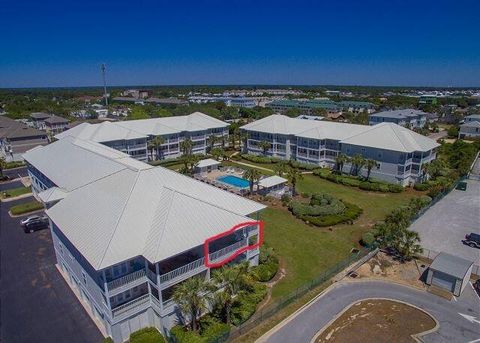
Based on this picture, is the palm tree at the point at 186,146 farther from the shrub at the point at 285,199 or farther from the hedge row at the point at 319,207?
the hedge row at the point at 319,207

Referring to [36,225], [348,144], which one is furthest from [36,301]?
[348,144]

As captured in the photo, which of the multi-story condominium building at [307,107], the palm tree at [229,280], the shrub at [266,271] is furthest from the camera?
the multi-story condominium building at [307,107]

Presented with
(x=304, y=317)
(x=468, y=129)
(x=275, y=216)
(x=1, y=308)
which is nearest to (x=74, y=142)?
(x=1, y=308)

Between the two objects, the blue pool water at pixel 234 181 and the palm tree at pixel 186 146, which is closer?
the blue pool water at pixel 234 181

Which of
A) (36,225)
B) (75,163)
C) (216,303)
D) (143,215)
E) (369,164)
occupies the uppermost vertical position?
(75,163)

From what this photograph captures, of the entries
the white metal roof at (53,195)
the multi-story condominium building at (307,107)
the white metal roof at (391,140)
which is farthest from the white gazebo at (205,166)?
the multi-story condominium building at (307,107)

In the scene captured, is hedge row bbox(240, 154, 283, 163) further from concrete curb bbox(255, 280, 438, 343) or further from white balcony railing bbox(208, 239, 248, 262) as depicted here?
white balcony railing bbox(208, 239, 248, 262)

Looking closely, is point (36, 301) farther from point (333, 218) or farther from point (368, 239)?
point (333, 218)
